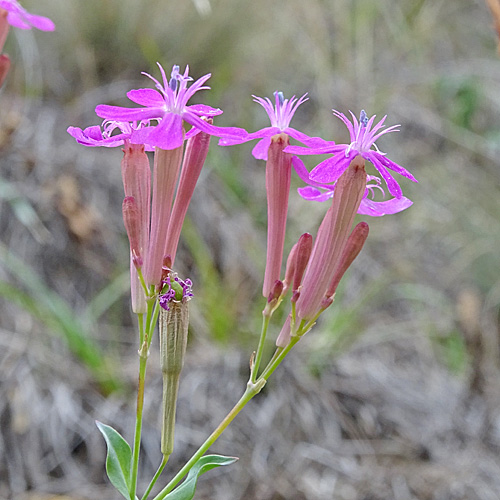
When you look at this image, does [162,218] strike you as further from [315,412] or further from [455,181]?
[455,181]

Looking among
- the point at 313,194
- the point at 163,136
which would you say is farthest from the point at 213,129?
the point at 313,194

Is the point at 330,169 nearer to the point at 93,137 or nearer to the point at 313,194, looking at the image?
the point at 313,194

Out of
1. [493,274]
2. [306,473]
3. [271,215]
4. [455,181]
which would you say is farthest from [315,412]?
[455,181]

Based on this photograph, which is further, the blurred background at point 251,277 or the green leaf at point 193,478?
the blurred background at point 251,277

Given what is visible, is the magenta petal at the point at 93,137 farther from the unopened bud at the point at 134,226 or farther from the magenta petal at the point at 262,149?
the magenta petal at the point at 262,149

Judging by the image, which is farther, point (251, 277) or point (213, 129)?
point (251, 277)

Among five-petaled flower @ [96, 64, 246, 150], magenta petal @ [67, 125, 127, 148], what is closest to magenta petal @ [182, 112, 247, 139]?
five-petaled flower @ [96, 64, 246, 150]

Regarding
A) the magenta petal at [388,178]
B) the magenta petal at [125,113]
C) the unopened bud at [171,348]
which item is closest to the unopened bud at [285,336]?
the unopened bud at [171,348]
